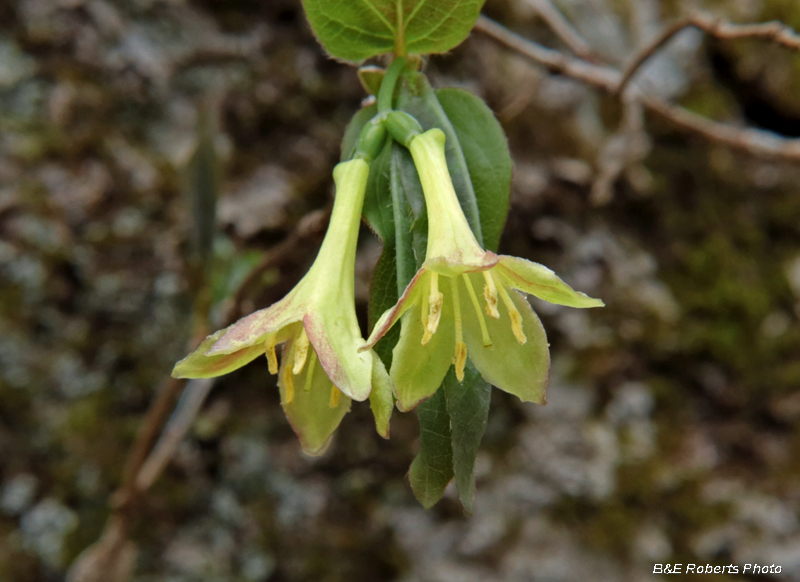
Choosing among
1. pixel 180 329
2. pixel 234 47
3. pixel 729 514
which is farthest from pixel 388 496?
pixel 234 47

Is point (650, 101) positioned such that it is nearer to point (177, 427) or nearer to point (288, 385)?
point (288, 385)

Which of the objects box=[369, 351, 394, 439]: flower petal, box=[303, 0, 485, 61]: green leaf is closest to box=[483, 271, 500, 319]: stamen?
box=[369, 351, 394, 439]: flower petal

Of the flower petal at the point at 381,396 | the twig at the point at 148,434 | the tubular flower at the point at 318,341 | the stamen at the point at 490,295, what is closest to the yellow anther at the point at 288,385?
the tubular flower at the point at 318,341

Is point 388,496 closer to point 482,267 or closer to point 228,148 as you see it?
point 228,148

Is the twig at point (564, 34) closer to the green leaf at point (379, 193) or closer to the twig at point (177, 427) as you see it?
the green leaf at point (379, 193)

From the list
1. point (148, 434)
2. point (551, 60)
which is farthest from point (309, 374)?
point (551, 60)
